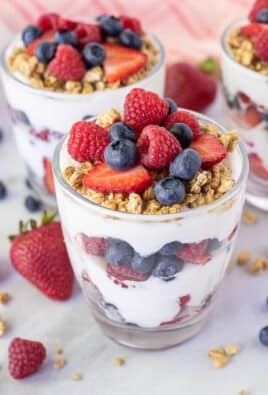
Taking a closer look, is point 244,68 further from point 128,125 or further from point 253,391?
point 253,391

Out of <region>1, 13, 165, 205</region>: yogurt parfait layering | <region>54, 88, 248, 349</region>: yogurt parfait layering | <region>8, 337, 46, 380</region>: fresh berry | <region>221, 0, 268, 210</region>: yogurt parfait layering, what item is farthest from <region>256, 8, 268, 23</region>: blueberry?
<region>8, 337, 46, 380</region>: fresh berry

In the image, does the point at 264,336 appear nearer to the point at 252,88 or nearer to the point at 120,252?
the point at 120,252

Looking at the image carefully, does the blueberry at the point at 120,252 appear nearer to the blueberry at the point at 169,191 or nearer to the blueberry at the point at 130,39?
the blueberry at the point at 169,191

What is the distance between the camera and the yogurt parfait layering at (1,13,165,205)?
1555 millimetres

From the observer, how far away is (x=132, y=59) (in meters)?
1.61

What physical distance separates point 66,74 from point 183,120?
1.21ft

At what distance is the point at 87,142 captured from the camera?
1226mm

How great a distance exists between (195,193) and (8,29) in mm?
1218

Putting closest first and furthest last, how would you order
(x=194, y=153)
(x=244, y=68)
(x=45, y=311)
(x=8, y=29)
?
(x=194, y=153)
(x=45, y=311)
(x=244, y=68)
(x=8, y=29)

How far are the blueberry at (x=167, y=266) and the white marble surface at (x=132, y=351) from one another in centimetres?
22

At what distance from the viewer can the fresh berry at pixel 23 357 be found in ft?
4.25

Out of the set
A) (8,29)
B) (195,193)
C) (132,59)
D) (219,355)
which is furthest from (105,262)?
(8,29)

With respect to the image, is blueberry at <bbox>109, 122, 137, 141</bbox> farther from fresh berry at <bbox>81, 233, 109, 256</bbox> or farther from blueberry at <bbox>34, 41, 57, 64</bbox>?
blueberry at <bbox>34, 41, 57, 64</bbox>

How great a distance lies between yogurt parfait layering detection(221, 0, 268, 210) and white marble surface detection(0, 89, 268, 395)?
250 mm
